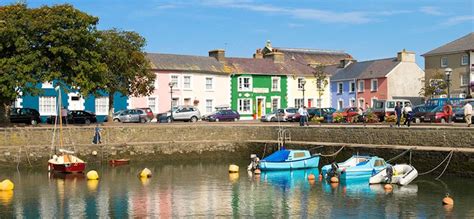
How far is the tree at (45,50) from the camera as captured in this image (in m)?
40.0

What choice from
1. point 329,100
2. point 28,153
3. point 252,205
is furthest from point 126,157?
point 329,100

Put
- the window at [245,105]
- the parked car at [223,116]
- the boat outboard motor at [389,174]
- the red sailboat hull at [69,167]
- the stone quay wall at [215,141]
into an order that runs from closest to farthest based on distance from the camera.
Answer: the boat outboard motor at [389,174], the stone quay wall at [215,141], the red sailboat hull at [69,167], the parked car at [223,116], the window at [245,105]

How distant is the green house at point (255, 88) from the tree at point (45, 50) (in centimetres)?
2783

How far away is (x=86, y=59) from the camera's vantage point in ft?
140

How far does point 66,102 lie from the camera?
58719mm

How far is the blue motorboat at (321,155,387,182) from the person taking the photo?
3300cm

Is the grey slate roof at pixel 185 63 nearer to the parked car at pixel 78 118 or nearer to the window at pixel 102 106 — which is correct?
the window at pixel 102 106

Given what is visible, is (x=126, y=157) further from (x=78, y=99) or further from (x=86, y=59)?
(x=78, y=99)

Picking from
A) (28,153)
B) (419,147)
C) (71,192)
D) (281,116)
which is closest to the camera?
(71,192)

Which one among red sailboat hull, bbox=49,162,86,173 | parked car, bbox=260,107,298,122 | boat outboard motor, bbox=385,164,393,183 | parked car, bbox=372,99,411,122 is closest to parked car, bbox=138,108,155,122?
parked car, bbox=260,107,298,122

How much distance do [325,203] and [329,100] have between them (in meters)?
50.0

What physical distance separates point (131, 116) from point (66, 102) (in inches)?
266

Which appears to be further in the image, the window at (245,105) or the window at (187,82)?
the window at (245,105)

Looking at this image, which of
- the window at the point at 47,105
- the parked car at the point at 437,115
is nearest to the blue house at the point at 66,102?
the window at the point at 47,105
